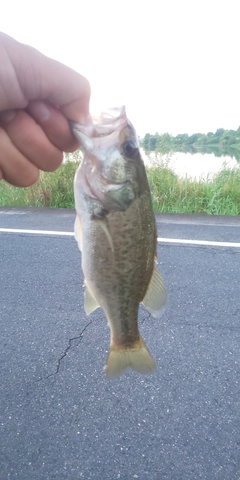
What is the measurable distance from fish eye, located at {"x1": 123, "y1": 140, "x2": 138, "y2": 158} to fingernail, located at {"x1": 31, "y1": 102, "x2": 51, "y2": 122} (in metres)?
0.30

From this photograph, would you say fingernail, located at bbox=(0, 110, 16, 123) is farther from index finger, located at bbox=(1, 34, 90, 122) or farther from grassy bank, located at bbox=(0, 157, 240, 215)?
grassy bank, located at bbox=(0, 157, 240, 215)

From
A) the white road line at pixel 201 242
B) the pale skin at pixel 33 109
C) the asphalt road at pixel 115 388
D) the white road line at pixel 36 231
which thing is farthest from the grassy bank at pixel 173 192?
the pale skin at pixel 33 109

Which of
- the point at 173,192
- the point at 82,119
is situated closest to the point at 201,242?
the point at 173,192

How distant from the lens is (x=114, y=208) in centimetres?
142

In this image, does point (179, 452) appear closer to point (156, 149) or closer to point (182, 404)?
point (182, 404)

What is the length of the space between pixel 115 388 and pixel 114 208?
1936 mm

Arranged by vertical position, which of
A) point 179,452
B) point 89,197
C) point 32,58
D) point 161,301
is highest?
point 32,58

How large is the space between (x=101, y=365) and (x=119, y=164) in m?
2.18

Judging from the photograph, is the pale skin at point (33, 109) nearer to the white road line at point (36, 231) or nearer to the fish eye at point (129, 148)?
the fish eye at point (129, 148)

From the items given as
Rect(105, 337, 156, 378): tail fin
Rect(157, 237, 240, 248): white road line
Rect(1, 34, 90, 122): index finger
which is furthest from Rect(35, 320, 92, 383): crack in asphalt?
Rect(157, 237, 240, 248): white road line

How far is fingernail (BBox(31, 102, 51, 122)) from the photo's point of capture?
139 cm

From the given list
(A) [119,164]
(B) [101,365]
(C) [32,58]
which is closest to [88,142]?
(A) [119,164]

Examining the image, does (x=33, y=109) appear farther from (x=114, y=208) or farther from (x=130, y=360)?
(x=130, y=360)

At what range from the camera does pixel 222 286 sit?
173 inches
